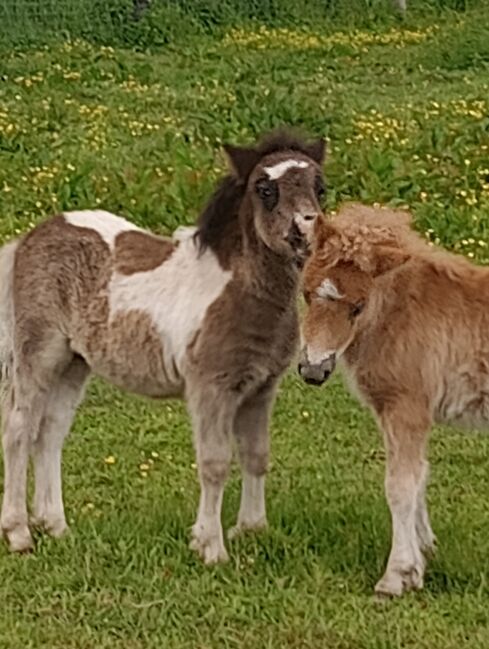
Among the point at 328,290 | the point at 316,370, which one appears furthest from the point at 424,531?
the point at 328,290

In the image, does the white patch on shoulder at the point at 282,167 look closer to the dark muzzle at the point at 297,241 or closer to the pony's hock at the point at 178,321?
the pony's hock at the point at 178,321

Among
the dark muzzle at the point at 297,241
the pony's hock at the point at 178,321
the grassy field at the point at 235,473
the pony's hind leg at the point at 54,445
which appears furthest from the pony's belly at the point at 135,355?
the dark muzzle at the point at 297,241

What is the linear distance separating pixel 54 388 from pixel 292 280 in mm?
1160

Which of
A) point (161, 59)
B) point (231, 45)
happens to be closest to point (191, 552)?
point (161, 59)

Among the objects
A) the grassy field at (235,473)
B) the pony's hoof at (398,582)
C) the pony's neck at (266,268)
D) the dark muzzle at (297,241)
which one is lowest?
the grassy field at (235,473)

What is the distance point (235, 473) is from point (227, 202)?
1577mm

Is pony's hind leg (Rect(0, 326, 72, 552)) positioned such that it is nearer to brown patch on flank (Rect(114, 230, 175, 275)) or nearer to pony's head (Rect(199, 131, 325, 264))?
brown patch on flank (Rect(114, 230, 175, 275))

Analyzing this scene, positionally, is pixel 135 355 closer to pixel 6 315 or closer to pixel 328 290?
pixel 6 315

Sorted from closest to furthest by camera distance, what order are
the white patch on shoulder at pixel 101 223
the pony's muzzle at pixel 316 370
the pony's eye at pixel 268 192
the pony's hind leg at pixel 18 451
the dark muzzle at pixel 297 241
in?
the pony's muzzle at pixel 316 370 → the dark muzzle at pixel 297 241 → the pony's eye at pixel 268 192 → the pony's hind leg at pixel 18 451 → the white patch on shoulder at pixel 101 223

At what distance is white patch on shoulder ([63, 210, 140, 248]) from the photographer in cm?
654

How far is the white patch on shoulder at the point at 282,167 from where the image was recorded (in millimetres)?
6016

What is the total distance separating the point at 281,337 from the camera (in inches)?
239

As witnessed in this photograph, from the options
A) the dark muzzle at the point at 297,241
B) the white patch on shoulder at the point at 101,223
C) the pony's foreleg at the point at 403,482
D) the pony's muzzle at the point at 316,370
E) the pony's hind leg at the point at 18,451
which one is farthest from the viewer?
the white patch on shoulder at the point at 101,223

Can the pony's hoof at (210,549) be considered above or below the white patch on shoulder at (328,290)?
below
